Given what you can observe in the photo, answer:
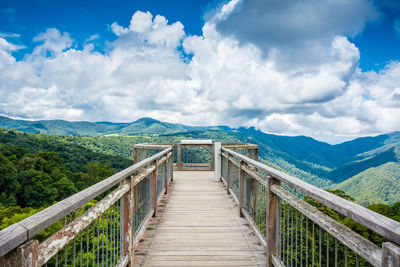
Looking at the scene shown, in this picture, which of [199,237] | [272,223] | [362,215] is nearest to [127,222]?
[199,237]

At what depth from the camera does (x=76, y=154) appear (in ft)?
237

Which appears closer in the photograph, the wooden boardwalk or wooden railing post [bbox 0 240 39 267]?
wooden railing post [bbox 0 240 39 267]

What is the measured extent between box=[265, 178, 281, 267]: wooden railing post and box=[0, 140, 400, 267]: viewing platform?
0.01 m

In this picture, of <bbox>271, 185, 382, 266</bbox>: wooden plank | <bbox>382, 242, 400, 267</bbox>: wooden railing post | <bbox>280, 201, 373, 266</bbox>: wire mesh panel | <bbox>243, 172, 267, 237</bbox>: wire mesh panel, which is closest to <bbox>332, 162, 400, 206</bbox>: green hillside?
<bbox>280, 201, 373, 266</bbox>: wire mesh panel

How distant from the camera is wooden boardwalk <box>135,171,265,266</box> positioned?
3.06m

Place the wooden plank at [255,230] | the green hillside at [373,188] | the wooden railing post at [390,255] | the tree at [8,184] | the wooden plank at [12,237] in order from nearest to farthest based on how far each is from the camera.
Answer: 1. the wooden plank at [12,237]
2. the wooden railing post at [390,255]
3. the wooden plank at [255,230]
4. the tree at [8,184]
5. the green hillside at [373,188]

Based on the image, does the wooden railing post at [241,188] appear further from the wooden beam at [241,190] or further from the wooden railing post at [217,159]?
the wooden railing post at [217,159]

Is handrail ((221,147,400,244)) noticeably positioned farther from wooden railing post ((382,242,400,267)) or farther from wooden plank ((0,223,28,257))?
wooden plank ((0,223,28,257))

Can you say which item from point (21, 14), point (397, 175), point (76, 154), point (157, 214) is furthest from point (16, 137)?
point (397, 175)

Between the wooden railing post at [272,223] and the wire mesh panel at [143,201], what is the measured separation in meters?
1.90

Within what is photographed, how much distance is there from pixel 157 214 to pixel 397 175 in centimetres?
20701

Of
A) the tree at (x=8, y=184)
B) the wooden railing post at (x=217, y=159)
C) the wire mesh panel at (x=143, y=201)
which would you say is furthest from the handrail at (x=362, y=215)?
the tree at (x=8, y=184)

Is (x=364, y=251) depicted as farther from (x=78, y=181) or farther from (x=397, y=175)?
(x=397, y=175)

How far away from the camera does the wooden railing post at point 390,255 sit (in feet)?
3.43
